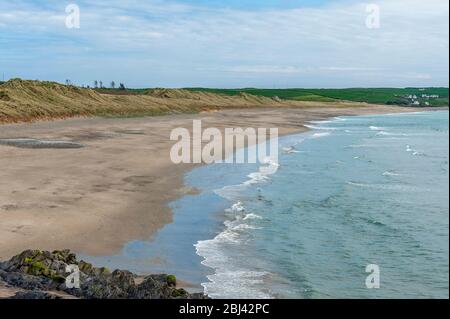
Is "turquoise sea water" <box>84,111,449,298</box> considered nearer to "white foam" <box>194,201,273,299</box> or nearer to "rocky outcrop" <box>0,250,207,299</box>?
"white foam" <box>194,201,273,299</box>

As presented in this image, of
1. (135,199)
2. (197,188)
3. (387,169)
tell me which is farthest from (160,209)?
(387,169)

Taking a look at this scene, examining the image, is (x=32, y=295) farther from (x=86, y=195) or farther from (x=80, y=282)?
(x=86, y=195)

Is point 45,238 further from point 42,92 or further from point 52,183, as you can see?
point 42,92

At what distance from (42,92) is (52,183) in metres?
41.1

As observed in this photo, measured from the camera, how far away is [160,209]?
16672mm

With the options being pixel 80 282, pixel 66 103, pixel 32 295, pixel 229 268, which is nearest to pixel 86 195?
pixel 229 268

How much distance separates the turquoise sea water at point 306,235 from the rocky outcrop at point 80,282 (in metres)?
1.28

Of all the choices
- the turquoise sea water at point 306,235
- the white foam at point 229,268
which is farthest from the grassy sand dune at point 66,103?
the white foam at point 229,268

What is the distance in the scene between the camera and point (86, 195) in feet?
57.9

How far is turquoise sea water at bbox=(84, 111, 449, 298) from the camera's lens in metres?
10.6

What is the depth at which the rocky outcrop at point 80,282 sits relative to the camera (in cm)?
857

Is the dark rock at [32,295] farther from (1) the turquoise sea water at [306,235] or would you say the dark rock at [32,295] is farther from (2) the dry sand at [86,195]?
(2) the dry sand at [86,195]

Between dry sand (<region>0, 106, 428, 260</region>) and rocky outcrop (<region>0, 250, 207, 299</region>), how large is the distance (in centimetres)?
167

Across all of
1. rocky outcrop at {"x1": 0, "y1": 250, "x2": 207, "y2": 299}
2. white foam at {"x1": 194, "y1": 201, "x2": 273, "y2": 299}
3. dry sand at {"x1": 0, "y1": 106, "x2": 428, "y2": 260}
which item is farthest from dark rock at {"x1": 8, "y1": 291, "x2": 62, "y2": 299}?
dry sand at {"x1": 0, "y1": 106, "x2": 428, "y2": 260}
